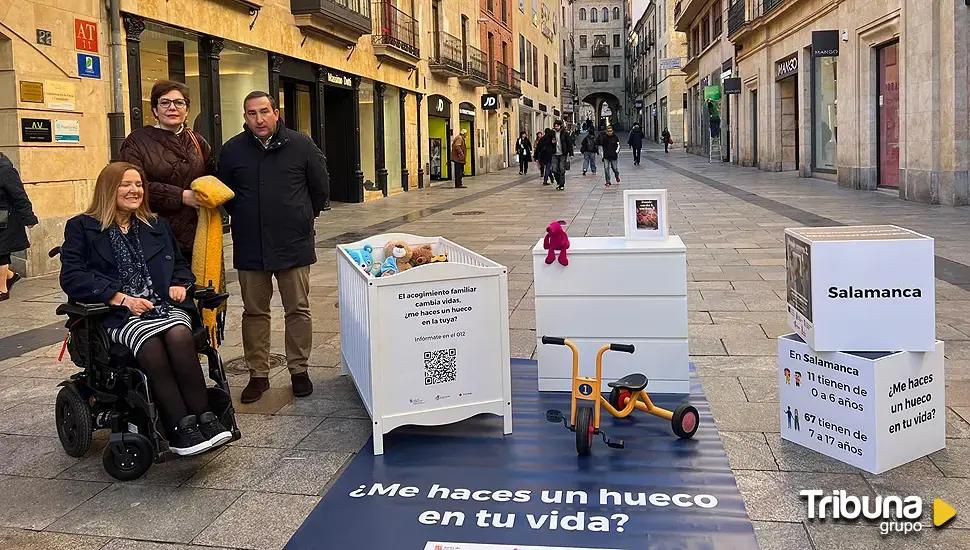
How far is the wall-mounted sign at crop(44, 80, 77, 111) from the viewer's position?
10500 mm

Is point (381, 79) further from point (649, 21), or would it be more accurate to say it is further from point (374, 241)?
point (649, 21)

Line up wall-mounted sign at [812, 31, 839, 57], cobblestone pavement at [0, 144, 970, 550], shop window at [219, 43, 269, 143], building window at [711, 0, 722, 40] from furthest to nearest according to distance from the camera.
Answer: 1. building window at [711, 0, 722, 40]
2. wall-mounted sign at [812, 31, 839, 57]
3. shop window at [219, 43, 269, 143]
4. cobblestone pavement at [0, 144, 970, 550]

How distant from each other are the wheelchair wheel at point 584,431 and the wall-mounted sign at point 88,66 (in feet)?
31.0

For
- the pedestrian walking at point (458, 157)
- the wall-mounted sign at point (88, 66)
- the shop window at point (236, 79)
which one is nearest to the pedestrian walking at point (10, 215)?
the wall-mounted sign at point (88, 66)

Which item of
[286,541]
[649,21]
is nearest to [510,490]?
[286,541]

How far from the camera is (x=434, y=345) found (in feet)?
14.0

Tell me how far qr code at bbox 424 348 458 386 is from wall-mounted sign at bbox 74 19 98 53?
8891 mm

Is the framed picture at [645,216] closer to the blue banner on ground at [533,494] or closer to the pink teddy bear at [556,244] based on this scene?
the pink teddy bear at [556,244]

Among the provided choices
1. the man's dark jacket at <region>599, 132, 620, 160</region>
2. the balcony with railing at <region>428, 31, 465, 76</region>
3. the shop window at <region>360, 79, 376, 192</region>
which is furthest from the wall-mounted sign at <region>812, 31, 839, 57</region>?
the balcony with railing at <region>428, 31, 465, 76</region>

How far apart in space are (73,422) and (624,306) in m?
2.93

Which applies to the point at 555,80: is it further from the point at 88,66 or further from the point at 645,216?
the point at 645,216

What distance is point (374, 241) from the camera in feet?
17.3

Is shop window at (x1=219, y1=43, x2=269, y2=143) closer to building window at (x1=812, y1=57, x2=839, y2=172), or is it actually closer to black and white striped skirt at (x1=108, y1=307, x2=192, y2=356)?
black and white striped skirt at (x1=108, y1=307, x2=192, y2=356)

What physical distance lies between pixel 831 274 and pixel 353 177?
18563 millimetres
